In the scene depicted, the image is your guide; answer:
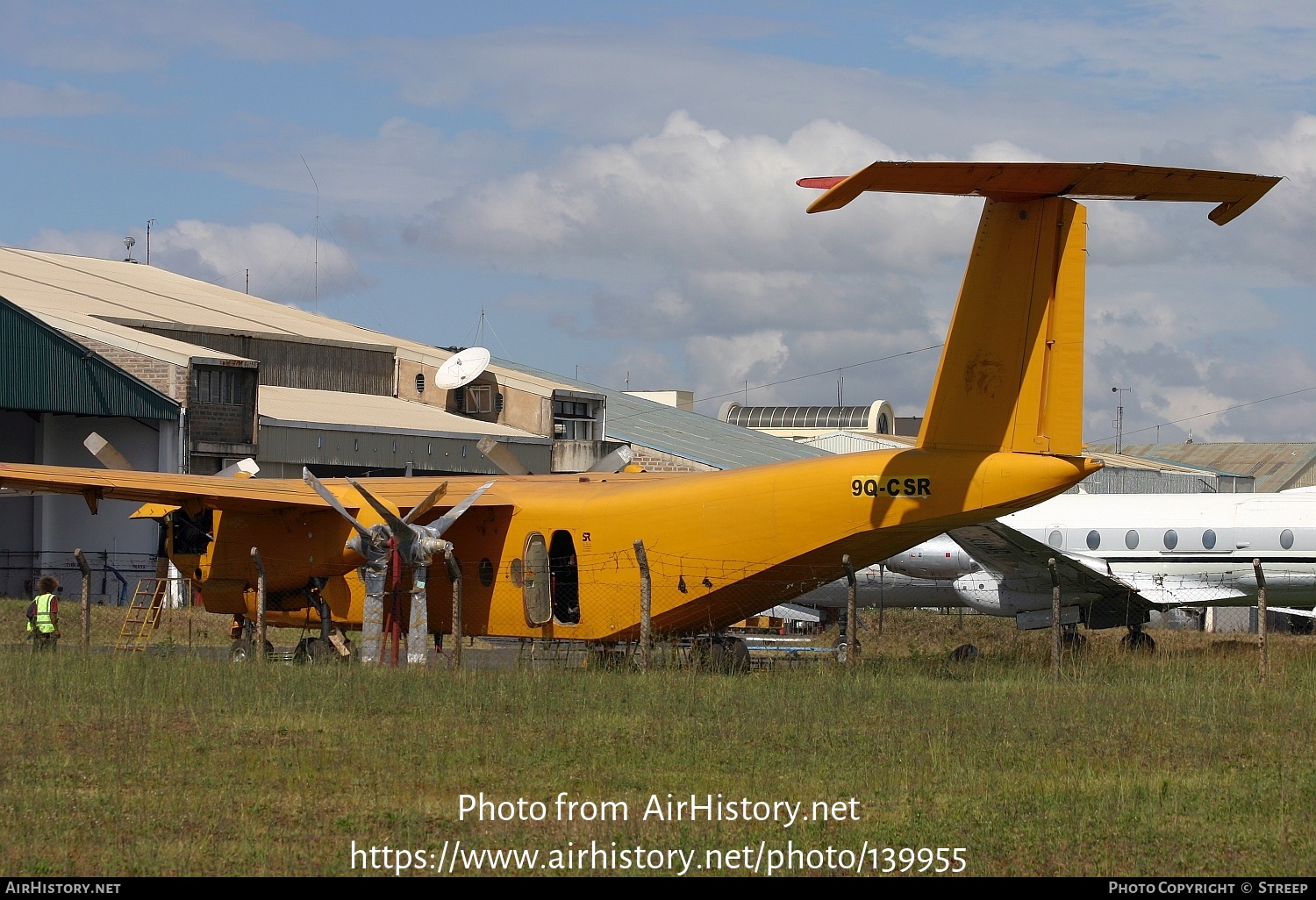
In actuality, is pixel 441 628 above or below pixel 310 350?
below

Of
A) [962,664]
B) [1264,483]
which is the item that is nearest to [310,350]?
[962,664]

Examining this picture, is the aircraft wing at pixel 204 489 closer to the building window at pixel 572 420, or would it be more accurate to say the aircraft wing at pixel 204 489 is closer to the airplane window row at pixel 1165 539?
the airplane window row at pixel 1165 539

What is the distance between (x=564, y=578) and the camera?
70.0ft

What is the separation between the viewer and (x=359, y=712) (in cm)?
1562

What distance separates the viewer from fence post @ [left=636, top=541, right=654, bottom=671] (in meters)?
18.5

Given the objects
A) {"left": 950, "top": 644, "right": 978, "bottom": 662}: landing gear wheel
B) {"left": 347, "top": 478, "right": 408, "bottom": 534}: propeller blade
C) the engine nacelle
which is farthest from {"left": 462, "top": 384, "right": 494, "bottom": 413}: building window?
{"left": 347, "top": 478, "right": 408, "bottom": 534}: propeller blade

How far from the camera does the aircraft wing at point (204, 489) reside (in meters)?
20.8

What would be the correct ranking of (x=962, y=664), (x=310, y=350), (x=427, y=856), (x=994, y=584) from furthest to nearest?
(x=310, y=350)
(x=994, y=584)
(x=962, y=664)
(x=427, y=856)

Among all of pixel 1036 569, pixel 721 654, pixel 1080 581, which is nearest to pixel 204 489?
pixel 721 654

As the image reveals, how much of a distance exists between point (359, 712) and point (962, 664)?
8.67m

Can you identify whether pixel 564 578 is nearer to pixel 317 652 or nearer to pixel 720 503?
pixel 720 503

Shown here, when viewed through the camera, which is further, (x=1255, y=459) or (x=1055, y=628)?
(x=1255, y=459)

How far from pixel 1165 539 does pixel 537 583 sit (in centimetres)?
1450
